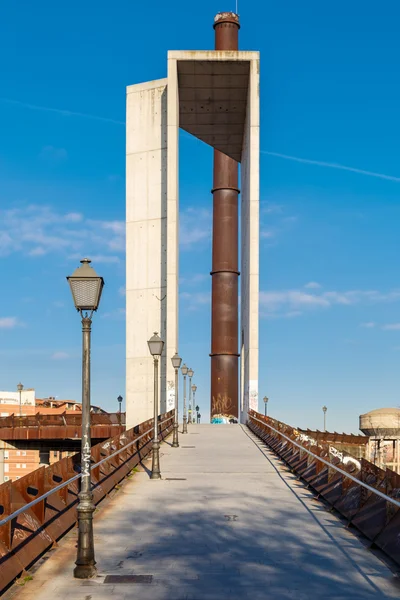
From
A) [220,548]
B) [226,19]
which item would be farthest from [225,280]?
[220,548]

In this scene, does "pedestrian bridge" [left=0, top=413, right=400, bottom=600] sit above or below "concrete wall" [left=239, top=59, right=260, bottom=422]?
below

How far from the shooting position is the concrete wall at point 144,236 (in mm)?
49062

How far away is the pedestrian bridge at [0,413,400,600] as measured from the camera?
32.1ft

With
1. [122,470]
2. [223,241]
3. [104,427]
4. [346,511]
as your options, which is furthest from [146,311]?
[346,511]

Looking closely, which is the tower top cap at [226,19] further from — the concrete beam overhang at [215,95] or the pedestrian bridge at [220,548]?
the pedestrian bridge at [220,548]

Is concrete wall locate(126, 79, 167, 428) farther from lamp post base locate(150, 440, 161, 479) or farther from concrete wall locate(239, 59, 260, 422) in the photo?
lamp post base locate(150, 440, 161, 479)

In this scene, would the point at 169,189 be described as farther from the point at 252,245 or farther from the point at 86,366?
the point at 86,366

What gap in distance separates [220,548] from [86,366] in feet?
12.0

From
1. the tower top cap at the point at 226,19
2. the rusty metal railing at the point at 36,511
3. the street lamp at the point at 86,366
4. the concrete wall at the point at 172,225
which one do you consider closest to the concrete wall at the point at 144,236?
the concrete wall at the point at 172,225

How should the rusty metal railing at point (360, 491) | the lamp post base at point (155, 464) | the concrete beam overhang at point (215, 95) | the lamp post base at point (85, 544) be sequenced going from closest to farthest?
the lamp post base at point (85, 544) → the rusty metal railing at point (360, 491) → the lamp post base at point (155, 464) → the concrete beam overhang at point (215, 95)

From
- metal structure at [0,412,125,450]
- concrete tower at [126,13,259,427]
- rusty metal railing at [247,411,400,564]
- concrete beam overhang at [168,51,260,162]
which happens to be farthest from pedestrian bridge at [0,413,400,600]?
concrete beam overhang at [168,51,260,162]

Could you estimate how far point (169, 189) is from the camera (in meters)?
47.6

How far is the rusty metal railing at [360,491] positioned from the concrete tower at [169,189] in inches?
952

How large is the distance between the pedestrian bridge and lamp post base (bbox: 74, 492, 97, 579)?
5.8 inches
